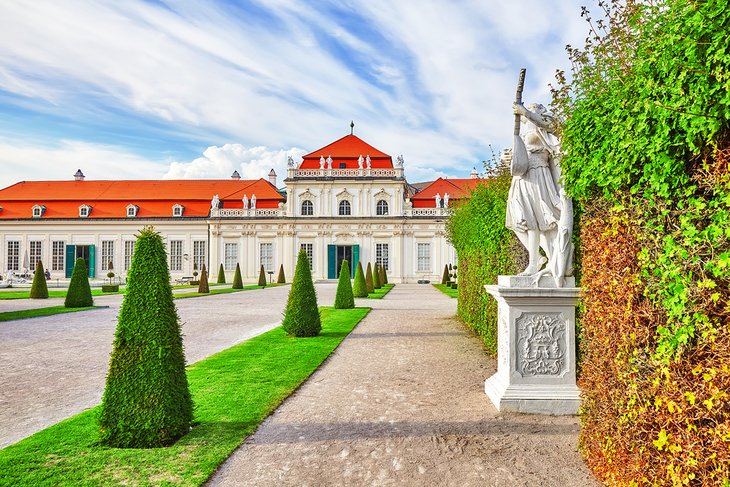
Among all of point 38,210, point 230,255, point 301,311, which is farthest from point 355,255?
point 301,311

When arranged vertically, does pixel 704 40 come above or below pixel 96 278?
above

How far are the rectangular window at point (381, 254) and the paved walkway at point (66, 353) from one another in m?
22.9

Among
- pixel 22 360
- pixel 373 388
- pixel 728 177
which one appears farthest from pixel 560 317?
pixel 22 360

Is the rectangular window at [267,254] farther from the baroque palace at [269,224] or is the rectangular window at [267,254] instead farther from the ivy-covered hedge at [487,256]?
the ivy-covered hedge at [487,256]

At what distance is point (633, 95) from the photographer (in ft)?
9.27

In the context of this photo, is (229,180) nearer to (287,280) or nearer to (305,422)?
(287,280)

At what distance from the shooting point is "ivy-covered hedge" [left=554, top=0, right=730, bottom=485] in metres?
2.14

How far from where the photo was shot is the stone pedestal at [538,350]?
15.8 ft

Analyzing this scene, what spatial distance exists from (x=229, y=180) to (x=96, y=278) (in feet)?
42.5

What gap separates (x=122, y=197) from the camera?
4088cm

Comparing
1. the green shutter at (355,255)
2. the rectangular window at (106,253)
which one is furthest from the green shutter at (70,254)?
the green shutter at (355,255)

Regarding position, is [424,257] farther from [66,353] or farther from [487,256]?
[66,353]

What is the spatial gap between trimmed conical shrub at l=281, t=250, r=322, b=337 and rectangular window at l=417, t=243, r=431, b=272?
29306 mm

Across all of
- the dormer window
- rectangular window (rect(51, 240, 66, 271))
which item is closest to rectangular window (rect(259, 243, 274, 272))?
rectangular window (rect(51, 240, 66, 271))
